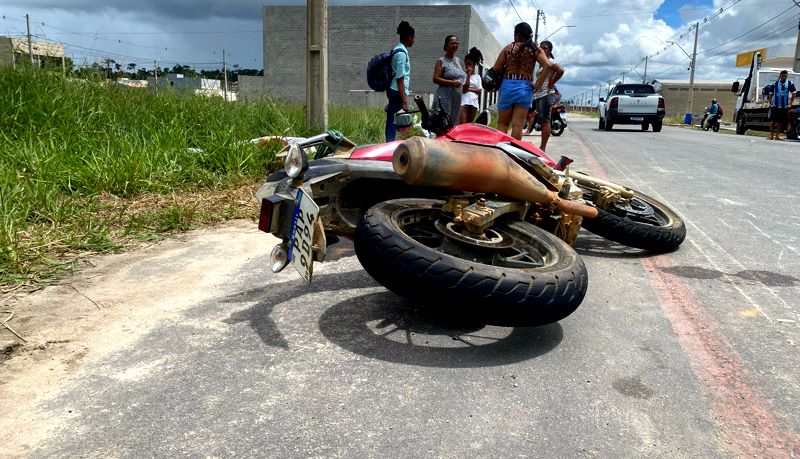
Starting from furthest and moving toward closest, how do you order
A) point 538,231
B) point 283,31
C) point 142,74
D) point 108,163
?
point 283,31 < point 142,74 < point 108,163 < point 538,231

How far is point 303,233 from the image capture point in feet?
7.95

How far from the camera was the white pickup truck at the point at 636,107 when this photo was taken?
20375 mm

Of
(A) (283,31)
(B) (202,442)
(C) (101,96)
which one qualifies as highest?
(A) (283,31)

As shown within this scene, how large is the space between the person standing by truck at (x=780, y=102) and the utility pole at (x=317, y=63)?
1681cm

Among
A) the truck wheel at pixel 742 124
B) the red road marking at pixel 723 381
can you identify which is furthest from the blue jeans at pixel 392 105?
the truck wheel at pixel 742 124

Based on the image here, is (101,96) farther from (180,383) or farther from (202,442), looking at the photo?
(202,442)

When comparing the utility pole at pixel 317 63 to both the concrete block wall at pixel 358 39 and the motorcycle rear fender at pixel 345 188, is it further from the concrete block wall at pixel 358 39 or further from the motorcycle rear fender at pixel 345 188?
the concrete block wall at pixel 358 39

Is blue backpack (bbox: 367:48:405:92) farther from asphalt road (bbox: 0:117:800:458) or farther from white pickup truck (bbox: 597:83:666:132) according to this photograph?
white pickup truck (bbox: 597:83:666:132)

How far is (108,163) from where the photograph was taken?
501 centimetres

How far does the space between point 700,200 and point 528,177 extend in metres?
3.86

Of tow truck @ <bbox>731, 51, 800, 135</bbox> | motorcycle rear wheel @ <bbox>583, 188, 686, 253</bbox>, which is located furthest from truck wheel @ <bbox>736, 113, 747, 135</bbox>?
motorcycle rear wheel @ <bbox>583, 188, 686, 253</bbox>

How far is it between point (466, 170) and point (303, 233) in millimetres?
800

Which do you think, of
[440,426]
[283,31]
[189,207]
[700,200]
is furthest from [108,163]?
[283,31]

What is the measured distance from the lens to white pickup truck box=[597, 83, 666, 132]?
20375 millimetres
